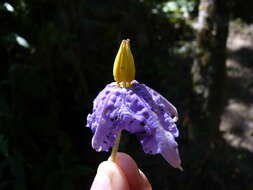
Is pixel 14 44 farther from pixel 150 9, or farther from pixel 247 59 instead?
pixel 247 59

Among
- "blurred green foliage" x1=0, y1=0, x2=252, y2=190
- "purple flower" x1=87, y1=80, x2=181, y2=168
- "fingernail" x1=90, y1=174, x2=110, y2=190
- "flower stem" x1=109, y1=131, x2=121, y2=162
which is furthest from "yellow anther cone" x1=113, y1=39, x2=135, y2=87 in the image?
"blurred green foliage" x1=0, y1=0, x2=252, y2=190

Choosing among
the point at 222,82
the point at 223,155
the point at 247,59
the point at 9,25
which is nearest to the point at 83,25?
the point at 9,25

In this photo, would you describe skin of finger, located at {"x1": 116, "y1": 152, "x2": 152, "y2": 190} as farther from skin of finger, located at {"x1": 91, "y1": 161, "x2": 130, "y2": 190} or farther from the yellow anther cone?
the yellow anther cone

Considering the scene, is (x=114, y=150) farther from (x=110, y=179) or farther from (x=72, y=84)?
(x=72, y=84)

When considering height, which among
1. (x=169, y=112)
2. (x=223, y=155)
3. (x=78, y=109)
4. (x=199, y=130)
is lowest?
(x=223, y=155)

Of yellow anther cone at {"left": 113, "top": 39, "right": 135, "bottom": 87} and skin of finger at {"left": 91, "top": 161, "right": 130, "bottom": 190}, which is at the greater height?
yellow anther cone at {"left": 113, "top": 39, "right": 135, "bottom": 87}
